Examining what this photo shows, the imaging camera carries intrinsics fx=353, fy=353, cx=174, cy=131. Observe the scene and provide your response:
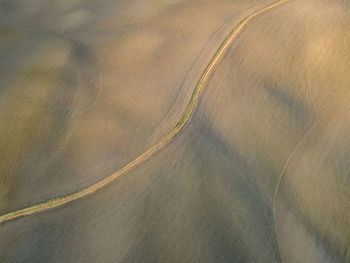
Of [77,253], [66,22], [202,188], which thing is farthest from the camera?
[66,22]

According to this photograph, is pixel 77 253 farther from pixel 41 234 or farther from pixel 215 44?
pixel 215 44

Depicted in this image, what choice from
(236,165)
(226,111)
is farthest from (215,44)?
(236,165)

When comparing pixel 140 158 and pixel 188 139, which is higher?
pixel 188 139

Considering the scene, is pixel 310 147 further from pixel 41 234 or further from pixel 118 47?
pixel 41 234

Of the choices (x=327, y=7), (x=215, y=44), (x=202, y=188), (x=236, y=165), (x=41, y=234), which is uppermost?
(x=327, y=7)

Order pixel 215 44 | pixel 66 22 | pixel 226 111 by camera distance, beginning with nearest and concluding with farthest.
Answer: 1. pixel 226 111
2. pixel 215 44
3. pixel 66 22

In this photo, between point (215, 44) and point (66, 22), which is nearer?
point (215, 44)

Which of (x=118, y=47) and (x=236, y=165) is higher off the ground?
(x=118, y=47)

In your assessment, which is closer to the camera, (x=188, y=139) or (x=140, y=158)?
(x=140, y=158)
